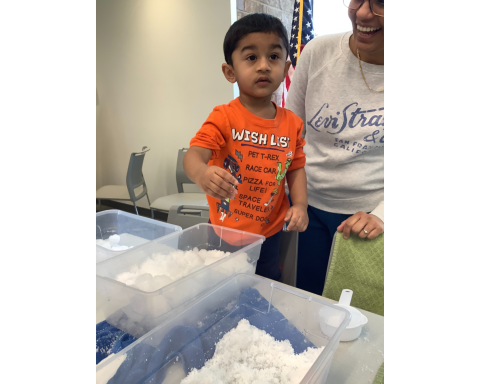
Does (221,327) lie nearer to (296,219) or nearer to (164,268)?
(164,268)

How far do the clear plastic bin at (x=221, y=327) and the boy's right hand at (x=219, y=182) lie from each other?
0.21m

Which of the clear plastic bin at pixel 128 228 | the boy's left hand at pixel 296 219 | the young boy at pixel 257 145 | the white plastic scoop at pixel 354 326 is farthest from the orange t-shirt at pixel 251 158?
the white plastic scoop at pixel 354 326

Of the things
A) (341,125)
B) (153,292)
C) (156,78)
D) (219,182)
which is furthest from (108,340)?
(156,78)

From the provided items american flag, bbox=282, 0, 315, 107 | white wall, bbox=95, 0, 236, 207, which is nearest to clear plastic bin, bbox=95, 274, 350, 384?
american flag, bbox=282, 0, 315, 107

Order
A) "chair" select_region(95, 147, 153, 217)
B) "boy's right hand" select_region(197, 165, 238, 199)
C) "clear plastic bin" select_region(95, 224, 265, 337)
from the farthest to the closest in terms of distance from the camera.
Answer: "chair" select_region(95, 147, 153, 217) < "boy's right hand" select_region(197, 165, 238, 199) < "clear plastic bin" select_region(95, 224, 265, 337)

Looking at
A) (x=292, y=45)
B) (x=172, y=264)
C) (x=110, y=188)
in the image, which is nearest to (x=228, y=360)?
(x=172, y=264)

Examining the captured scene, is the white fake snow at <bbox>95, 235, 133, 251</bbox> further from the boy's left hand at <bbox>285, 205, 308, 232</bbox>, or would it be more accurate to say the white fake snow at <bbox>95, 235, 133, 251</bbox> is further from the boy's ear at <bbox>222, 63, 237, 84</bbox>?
the boy's ear at <bbox>222, 63, 237, 84</bbox>

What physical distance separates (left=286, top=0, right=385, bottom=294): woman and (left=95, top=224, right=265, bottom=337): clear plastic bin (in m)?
0.34

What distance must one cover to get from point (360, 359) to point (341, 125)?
739 millimetres

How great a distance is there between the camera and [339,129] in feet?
3.53

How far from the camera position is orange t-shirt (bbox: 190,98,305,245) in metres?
1.00

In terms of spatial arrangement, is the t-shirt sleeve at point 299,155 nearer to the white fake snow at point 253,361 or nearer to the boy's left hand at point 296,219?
the boy's left hand at point 296,219
